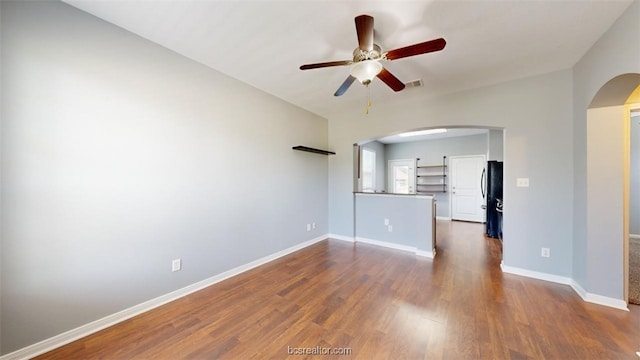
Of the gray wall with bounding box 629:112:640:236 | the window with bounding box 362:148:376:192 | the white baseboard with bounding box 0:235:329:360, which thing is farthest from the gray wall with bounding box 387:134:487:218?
the white baseboard with bounding box 0:235:329:360

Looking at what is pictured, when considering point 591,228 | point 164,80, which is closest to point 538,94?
point 591,228

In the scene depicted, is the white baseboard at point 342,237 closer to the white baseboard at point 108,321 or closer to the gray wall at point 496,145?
the white baseboard at point 108,321

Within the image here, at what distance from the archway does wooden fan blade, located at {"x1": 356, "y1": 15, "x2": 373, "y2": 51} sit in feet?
7.61

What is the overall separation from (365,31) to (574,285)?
11.9 ft

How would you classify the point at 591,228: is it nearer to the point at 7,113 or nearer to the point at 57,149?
the point at 57,149

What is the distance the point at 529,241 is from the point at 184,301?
428 cm

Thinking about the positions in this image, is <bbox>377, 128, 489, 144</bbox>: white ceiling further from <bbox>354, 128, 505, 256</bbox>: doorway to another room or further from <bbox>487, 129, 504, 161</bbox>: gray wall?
<bbox>487, 129, 504, 161</bbox>: gray wall

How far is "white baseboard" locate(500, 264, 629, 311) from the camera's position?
2123 mm

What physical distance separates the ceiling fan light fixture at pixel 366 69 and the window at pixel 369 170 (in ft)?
16.0

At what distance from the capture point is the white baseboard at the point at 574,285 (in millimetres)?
2123

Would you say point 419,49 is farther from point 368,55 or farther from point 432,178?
point 432,178

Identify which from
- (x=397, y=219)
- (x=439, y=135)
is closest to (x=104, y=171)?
→ (x=397, y=219)

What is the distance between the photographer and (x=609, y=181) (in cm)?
217

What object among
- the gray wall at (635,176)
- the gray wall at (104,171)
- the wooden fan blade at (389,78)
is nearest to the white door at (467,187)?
the gray wall at (635,176)
